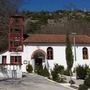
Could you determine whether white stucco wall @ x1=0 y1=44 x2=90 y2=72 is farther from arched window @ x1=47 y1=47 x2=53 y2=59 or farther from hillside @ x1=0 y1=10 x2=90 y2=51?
hillside @ x1=0 y1=10 x2=90 y2=51

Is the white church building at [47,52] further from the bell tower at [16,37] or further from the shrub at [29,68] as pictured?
the bell tower at [16,37]

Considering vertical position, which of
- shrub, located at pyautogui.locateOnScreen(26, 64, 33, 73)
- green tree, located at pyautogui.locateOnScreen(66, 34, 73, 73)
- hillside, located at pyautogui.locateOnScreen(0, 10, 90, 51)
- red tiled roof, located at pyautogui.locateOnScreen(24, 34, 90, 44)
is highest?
hillside, located at pyautogui.locateOnScreen(0, 10, 90, 51)

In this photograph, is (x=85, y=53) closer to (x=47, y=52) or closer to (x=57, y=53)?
(x=57, y=53)

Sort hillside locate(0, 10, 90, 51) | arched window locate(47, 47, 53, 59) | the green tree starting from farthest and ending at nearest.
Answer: hillside locate(0, 10, 90, 51), arched window locate(47, 47, 53, 59), the green tree

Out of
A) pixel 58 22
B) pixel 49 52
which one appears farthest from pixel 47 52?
pixel 58 22

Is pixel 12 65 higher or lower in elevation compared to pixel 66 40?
lower

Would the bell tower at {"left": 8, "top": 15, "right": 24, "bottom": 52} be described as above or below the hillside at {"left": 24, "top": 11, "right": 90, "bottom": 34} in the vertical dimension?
below

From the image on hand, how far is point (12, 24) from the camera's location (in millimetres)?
44562

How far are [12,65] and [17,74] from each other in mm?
1370

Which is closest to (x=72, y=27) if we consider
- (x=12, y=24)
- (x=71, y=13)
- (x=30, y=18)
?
(x=71, y=13)

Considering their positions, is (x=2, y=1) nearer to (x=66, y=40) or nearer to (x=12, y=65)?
(x=12, y=65)

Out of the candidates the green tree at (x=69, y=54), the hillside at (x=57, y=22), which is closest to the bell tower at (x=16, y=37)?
the green tree at (x=69, y=54)

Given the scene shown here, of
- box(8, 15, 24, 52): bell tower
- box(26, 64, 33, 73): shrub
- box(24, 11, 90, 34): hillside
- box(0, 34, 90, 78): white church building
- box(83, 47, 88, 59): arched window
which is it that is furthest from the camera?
box(24, 11, 90, 34): hillside

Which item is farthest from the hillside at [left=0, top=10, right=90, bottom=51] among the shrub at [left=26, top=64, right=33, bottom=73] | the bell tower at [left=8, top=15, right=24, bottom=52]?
the shrub at [left=26, top=64, right=33, bottom=73]
